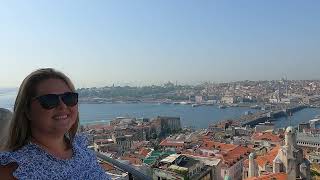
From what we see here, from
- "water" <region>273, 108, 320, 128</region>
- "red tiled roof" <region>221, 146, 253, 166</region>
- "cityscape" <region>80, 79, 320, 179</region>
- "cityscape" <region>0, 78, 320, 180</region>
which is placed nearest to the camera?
"cityscape" <region>0, 78, 320, 180</region>

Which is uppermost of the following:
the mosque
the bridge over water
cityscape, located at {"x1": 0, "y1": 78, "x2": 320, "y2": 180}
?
the mosque

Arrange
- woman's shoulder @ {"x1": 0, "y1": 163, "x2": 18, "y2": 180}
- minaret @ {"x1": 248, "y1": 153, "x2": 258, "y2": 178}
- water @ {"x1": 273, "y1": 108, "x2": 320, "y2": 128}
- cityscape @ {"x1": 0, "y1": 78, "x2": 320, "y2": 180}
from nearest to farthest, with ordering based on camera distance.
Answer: woman's shoulder @ {"x1": 0, "y1": 163, "x2": 18, "y2": 180} → cityscape @ {"x1": 0, "y1": 78, "x2": 320, "y2": 180} → minaret @ {"x1": 248, "y1": 153, "x2": 258, "y2": 178} → water @ {"x1": 273, "y1": 108, "x2": 320, "y2": 128}

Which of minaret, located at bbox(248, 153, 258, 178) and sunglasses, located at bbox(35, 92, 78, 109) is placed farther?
minaret, located at bbox(248, 153, 258, 178)

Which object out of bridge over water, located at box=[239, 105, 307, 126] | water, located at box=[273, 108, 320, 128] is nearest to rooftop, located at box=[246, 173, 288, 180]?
bridge over water, located at box=[239, 105, 307, 126]

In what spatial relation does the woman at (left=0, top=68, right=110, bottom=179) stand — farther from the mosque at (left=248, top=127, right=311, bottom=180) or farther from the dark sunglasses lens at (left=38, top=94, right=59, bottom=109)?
the mosque at (left=248, top=127, right=311, bottom=180)

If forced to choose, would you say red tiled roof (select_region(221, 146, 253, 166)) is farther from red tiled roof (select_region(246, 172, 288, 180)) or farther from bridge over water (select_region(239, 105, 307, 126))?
A: bridge over water (select_region(239, 105, 307, 126))

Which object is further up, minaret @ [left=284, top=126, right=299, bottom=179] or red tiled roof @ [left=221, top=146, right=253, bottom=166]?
minaret @ [left=284, top=126, right=299, bottom=179]

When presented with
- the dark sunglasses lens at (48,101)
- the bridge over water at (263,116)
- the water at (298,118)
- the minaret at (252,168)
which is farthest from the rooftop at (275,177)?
the water at (298,118)

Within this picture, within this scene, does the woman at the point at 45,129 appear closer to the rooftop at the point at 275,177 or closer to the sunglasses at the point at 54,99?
the sunglasses at the point at 54,99

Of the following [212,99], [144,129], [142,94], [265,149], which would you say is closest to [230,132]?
[144,129]
